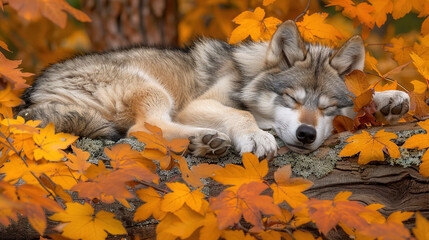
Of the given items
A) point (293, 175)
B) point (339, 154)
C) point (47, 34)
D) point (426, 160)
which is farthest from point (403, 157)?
point (47, 34)

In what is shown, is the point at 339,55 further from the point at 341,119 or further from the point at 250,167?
the point at 250,167

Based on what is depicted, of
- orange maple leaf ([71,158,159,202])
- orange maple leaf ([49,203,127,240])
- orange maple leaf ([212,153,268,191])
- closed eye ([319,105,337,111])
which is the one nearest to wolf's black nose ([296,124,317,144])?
closed eye ([319,105,337,111])

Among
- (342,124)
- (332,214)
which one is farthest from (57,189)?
(342,124)

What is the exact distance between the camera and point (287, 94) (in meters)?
3.67

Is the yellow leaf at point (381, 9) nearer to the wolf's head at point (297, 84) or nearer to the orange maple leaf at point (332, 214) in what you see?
the wolf's head at point (297, 84)

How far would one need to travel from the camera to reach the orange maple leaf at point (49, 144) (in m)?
2.56

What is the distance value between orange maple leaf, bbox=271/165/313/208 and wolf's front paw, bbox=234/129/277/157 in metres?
0.57

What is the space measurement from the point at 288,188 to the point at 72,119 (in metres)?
1.73

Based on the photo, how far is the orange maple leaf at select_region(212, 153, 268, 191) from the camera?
2385mm

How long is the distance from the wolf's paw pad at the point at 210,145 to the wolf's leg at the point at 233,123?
0.10ft

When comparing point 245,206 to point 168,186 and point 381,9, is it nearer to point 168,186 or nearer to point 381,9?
point 168,186

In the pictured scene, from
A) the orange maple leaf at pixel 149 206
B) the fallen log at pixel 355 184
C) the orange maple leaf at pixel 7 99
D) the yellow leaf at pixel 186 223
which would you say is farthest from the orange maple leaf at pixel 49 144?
the yellow leaf at pixel 186 223

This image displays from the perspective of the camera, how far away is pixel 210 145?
9.78ft

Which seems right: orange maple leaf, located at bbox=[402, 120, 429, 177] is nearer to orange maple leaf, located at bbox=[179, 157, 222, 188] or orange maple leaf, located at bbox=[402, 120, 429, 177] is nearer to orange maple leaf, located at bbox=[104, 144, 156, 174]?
orange maple leaf, located at bbox=[179, 157, 222, 188]
